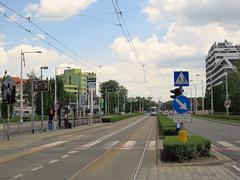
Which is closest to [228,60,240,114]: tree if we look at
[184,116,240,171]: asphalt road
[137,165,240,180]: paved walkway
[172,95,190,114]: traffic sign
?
[184,116,240,171]: asphalt road

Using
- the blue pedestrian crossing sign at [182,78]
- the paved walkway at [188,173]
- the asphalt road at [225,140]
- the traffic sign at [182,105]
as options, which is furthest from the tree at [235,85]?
the paved walkway at [188,173]

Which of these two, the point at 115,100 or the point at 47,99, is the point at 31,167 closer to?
the point at 47,99

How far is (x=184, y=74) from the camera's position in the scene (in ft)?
65.1

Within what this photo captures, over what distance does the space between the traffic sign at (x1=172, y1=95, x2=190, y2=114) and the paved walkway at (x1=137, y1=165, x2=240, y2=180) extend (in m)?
2.99

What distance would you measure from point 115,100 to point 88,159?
6942 inches

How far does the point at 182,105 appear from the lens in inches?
715

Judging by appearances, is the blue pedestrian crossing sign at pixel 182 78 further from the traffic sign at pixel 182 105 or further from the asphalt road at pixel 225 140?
the asphalt road at pixel 225 140

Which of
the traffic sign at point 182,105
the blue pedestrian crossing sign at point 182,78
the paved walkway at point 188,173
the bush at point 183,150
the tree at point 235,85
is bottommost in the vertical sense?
the paved walkway at point 188,173

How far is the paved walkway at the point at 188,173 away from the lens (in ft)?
43.0

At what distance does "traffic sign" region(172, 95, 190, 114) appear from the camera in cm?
1811

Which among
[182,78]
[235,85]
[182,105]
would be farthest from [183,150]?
[235,85]

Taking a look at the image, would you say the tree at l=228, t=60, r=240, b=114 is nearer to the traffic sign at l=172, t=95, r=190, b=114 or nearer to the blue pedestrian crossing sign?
the blue pedestrian crossing sign

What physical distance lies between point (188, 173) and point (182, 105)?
14.9 ft

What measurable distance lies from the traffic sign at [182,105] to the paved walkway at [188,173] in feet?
9.81
